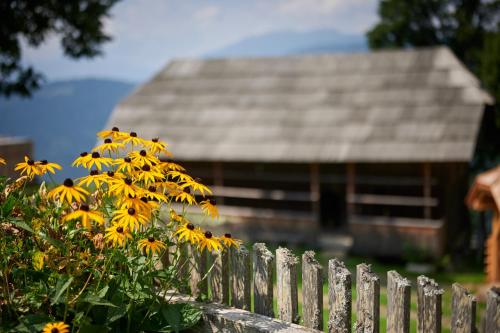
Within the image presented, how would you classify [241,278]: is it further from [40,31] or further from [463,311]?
[40,31]

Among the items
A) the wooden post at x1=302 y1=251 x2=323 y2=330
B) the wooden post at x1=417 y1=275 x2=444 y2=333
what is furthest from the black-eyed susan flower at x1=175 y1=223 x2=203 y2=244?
the wooden post at x1=417 y1=275 x2=444 y2=333

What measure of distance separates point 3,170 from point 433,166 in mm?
9684

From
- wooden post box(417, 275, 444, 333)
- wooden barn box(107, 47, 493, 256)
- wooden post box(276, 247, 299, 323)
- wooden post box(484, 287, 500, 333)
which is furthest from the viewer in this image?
wooden barn box(107, 47, 493, 256)

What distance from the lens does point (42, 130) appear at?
64938 mm

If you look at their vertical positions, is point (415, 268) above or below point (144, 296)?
below

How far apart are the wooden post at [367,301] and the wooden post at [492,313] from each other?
0.56 metres

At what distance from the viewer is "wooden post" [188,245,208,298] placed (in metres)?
3.73

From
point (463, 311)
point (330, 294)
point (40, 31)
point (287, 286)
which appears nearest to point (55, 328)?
point (287, 286)

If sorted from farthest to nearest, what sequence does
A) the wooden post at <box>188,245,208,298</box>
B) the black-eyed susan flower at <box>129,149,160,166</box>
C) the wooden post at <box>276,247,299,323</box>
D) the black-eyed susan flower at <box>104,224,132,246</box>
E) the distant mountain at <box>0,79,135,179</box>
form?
the distant mountain at <box>0,79,135,179</box>
the wooden post at <box>188,245,208,298</box>
the wooden post at <box>276,247,299,323</box>
the black-eyed susan flower at <box>129,149,160,166</box>
the black-eyed susan flower at <box>104,224,132,246</box>

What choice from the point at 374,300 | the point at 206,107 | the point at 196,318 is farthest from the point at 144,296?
the point at 206,107

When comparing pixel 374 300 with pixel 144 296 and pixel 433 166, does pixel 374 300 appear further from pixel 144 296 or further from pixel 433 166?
pixel 433 166

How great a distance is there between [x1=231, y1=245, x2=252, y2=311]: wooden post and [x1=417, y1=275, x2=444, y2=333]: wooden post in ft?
3.41

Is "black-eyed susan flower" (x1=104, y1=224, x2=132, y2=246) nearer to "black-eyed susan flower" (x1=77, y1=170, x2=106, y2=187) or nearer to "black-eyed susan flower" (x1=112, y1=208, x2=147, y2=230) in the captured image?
"black-eyed susan flower" (x1=112, y1=208, x2=147, y2=230)

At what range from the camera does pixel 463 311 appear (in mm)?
2852
